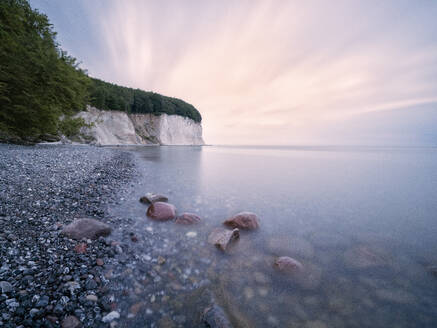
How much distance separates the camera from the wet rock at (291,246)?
3.42 metres

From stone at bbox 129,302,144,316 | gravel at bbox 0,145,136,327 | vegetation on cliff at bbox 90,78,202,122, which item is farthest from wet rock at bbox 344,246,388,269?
vegetation on cliff at bbox 90,78,202,122

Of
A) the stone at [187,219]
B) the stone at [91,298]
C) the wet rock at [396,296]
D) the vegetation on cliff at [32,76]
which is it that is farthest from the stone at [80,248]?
the vegetation on cliff at [32,76]

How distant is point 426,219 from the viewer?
206 inches

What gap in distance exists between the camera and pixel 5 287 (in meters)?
1.70

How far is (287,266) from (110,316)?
263cm

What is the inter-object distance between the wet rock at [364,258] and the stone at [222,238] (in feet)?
7.18

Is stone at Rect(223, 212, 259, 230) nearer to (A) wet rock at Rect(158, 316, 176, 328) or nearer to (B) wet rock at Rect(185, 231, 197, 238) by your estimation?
(B) wet rock at Rect(185, 231, 197, 238)

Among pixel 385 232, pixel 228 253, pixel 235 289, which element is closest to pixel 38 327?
pixel 235 289

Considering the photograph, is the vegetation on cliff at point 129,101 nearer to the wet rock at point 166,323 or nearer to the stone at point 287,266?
the wet rock at point 166,323

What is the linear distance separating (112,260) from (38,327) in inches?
45.5

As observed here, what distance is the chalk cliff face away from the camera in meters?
38.6

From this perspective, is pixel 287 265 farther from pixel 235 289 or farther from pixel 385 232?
pixel 385 232

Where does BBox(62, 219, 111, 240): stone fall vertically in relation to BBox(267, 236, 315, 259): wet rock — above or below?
above

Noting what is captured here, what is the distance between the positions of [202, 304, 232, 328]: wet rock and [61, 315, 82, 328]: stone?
127 centimetres
